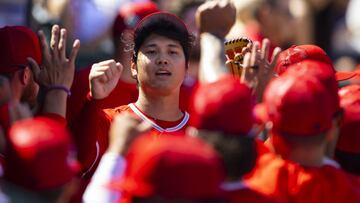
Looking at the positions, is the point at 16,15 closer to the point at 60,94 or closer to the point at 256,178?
the point at 60,94

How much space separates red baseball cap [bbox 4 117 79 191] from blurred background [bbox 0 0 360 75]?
345 centimetres

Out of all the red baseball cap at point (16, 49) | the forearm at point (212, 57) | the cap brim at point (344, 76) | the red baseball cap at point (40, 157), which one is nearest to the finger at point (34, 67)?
the red baseball cap at point (16, 49)

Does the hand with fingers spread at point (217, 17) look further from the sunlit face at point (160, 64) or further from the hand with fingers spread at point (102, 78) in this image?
the hand with fingers spread at point (102, 78)

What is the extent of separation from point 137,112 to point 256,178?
146 cm

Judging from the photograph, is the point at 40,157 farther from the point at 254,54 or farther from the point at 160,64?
the point at 160,64

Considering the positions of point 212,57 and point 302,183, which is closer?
point 302,183

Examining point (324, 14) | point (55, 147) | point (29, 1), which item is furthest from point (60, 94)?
point (324, 14)

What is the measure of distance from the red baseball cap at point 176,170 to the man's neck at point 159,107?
2051 millimetres

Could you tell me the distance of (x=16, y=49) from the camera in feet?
17.6

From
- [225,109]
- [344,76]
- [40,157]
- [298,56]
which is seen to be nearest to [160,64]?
[298,56]

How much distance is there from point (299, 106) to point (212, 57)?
63.8 inches

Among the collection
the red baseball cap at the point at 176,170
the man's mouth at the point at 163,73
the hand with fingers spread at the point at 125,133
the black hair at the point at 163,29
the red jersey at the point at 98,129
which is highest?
the red baseball cap at the point at 176,170

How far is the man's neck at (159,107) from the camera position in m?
5.72

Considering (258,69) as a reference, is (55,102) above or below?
below
